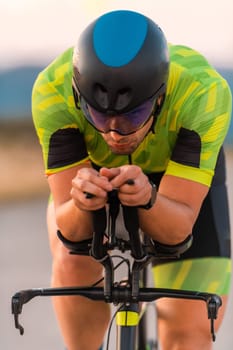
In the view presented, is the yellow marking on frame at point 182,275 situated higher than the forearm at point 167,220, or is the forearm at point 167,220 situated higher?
the forearm at point 167,220

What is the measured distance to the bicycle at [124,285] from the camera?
3409 mm

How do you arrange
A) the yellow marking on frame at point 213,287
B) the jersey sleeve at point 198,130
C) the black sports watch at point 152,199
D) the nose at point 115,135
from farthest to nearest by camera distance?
the yellow marking on frame at point 213,287 < the jersey sleeve at point 198,130 < the nose at point 115,135 < the black sports watch at point 152,199

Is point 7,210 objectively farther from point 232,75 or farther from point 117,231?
point 117,231

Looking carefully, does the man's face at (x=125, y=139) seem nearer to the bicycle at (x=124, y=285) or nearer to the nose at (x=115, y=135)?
the nose at (x=115, y=135)

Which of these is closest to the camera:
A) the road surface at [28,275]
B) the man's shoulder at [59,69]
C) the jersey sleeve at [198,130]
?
the jersey sleeve at [198,130]

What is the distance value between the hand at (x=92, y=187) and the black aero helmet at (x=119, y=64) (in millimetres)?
290

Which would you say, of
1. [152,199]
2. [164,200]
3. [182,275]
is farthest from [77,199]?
[182,275]

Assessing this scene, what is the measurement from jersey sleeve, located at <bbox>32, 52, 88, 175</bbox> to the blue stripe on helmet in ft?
1.52

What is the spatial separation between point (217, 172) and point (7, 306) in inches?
121

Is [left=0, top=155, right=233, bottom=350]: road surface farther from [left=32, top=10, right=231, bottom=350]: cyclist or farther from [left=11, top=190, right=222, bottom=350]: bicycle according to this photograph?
[left=11, top=190, right=222, bottom=350]: bicycle

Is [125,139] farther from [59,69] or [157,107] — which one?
[59,69]

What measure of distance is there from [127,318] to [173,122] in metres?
0.71

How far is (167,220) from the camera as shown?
141 inches

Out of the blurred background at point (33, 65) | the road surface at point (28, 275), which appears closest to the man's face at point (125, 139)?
the road surface at point (28, 275)
